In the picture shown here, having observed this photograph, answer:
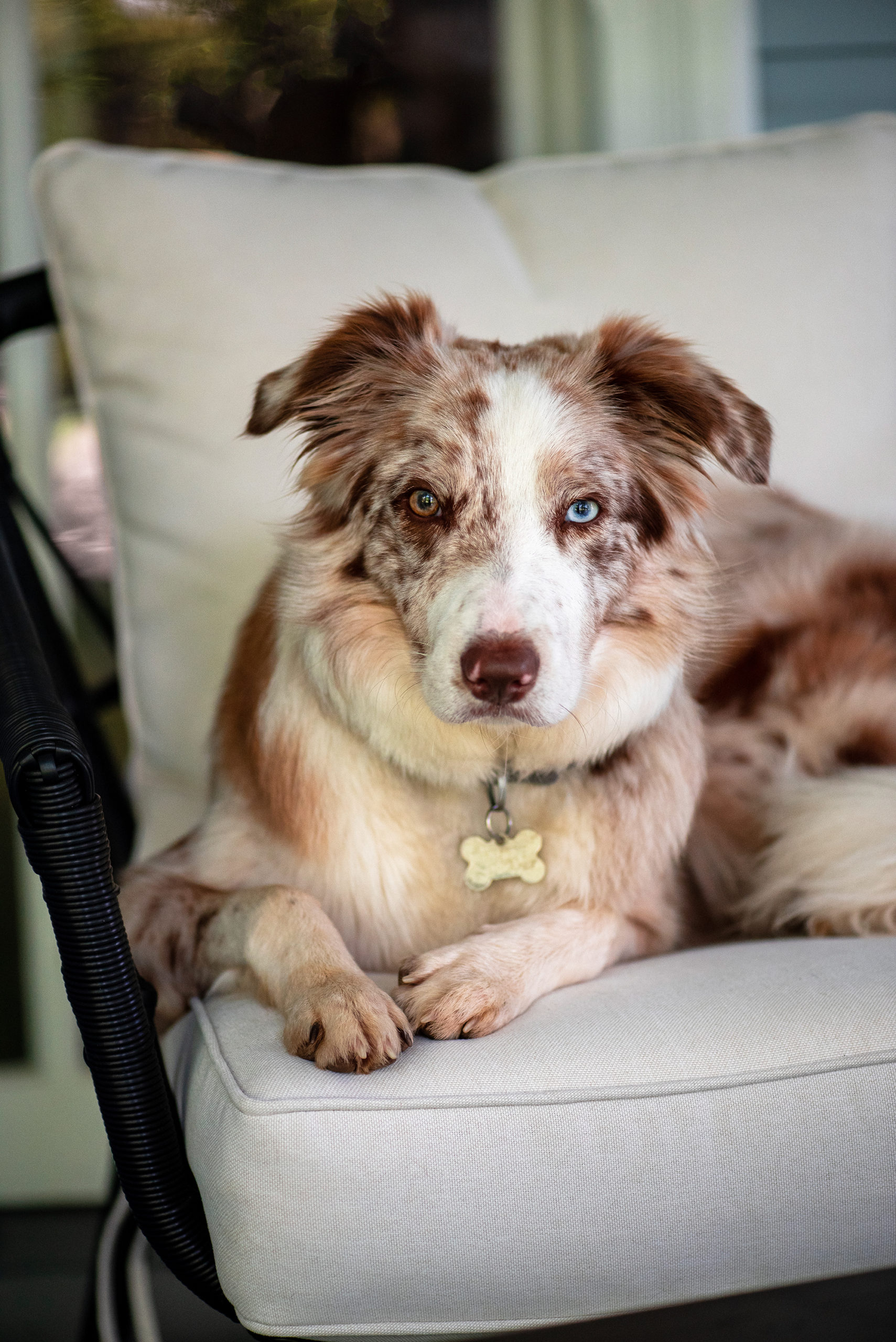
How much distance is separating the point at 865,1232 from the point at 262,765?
2.63ft

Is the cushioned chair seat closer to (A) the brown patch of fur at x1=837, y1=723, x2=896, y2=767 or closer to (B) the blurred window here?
(A) the brown patch of fur at x1=837, y1=723, x2=896, y2=767

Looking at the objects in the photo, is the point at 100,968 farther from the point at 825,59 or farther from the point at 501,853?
the point at 825,59

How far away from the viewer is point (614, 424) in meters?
1.27

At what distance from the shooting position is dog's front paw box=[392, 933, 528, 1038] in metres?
1.02

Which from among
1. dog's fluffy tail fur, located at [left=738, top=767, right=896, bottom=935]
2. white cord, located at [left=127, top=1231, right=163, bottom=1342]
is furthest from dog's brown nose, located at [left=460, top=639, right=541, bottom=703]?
white cord, located at [left=127, top=1231, right=163, bottom=1342]

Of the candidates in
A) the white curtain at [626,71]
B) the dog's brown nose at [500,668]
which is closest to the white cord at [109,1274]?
the dog's brown nose at [500,668]

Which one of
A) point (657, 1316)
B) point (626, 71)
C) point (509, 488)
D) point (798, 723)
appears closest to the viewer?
point (509, 488)

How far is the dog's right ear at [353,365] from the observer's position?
4.16 ft

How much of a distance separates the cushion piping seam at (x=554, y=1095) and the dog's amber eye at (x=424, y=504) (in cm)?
60

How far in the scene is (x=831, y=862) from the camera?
1371mm

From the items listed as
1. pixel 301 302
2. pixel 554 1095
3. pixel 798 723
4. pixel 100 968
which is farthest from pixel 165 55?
pixel 554 1095

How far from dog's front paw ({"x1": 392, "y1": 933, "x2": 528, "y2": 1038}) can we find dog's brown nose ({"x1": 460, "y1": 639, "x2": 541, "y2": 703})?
10.6 inches

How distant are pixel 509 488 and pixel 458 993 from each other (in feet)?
1.70

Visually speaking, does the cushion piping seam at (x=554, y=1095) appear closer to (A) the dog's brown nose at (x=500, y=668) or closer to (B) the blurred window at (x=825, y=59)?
(A) the dog's brown nose at (x=500, y=668)
